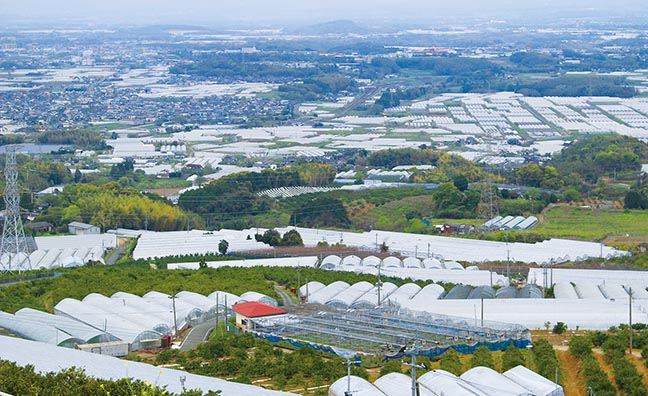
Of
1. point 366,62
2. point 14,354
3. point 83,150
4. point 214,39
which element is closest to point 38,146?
point 83,150

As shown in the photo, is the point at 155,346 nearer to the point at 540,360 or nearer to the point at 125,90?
the point at 540,360

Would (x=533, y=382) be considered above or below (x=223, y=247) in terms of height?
above

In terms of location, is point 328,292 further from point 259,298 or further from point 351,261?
point 351,261

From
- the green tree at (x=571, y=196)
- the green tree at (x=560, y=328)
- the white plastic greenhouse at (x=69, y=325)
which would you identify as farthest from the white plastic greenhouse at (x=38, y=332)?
the green tree at (x=571, y=196)

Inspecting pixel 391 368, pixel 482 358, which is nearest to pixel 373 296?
pixel 482 358

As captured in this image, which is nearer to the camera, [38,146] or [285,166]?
[285,166]

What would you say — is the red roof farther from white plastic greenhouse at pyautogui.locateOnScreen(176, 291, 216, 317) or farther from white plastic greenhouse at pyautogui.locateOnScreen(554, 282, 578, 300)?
white plastic greenhouse at pyautogui.locateOnScreen(554, 282, 578, 300)

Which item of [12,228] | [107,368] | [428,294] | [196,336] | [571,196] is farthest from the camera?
[571,196]

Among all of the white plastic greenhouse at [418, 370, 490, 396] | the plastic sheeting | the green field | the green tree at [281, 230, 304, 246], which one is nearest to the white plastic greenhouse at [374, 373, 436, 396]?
the white plastic greenhouse at [418, 370, 490, 396]
